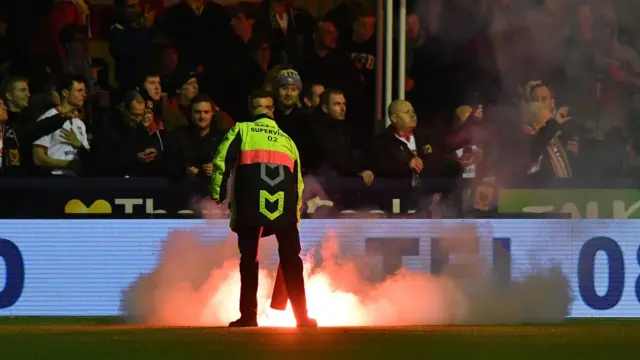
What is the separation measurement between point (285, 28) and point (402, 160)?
1.95 m

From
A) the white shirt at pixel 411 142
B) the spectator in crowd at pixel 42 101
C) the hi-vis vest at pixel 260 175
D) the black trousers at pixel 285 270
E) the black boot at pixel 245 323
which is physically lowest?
the black boot at pixel 245 323

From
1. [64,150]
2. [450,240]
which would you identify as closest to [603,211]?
[450,240]

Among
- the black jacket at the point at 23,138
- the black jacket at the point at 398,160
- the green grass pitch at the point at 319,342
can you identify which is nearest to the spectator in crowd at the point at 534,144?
the black jacket at the point at 398,160

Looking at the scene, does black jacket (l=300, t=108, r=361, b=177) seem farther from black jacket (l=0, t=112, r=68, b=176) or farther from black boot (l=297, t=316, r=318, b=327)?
black boot (l=297, t=316, r=318, b=327)

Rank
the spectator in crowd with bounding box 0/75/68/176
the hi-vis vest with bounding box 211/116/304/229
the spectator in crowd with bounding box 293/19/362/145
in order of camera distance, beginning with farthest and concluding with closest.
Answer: the spectator in crowd with bounding box 293/19/362/145 < the spectator in crowd with bounding box 0/75/68/176 < the hi-vis vest with bounding box 211/116/304/229

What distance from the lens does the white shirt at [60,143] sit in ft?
41.8

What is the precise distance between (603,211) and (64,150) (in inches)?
185

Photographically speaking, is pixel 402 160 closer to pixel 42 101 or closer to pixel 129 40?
pixel 129 40

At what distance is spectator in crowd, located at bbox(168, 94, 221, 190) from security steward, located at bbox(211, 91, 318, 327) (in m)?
1.89

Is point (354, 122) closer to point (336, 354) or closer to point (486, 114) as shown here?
point (486, 114)

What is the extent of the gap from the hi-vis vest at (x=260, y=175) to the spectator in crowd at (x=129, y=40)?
3.19 metres

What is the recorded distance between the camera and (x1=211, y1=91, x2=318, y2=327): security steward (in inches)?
420

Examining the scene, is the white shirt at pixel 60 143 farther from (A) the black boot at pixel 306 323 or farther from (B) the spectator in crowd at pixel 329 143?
(A) the black boot at pixel 306 323

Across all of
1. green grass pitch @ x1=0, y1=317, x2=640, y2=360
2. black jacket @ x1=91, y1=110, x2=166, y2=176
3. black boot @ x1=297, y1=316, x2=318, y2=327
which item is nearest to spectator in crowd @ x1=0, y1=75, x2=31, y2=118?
black jacket @ x1=91, y1=110, x2=166, y2=176
